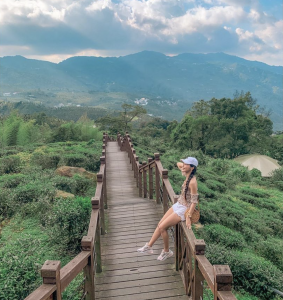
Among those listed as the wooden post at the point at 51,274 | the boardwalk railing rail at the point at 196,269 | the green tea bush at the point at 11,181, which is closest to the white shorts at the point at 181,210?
the boardwalk railing rail at the point at 196,269

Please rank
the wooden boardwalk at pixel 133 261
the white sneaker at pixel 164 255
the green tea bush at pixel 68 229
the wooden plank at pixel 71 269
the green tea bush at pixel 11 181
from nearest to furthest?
the wooden plank at pixel 71 269, the wooden boardwalk at pixel 133 261, the white sneaker at pixel 164 255, the green tea bush at pixel 68 229, the green tea bush at pixel 11 181

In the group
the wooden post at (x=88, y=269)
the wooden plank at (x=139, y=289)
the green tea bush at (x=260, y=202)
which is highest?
the wooden post at (x=88, y=269)

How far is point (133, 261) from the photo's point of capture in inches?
174

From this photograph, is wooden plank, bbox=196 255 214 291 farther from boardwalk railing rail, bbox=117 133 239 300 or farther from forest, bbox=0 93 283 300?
forest, bbox=0 93 283 300

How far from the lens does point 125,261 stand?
4.43 metres

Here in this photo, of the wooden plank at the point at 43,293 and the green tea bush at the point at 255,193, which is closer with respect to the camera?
the wooden plank at the point at 43,293

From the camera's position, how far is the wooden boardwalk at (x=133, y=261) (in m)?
3.72

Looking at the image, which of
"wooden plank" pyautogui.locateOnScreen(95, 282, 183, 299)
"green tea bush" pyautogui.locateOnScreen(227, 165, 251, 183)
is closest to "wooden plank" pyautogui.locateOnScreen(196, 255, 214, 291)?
"wooden plank" pyautogui.locateOnScreen(95, 282, 183, 299)

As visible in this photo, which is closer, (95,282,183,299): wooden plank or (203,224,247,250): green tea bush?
(95,282,183,299): wooden plank

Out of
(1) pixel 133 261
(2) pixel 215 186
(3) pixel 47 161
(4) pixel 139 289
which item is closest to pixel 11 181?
(3) pixel 47 161

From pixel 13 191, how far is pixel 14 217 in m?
0.95

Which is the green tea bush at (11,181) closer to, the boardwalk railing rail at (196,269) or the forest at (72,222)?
the forest at (72,222)

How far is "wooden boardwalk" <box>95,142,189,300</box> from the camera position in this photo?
3.72 m

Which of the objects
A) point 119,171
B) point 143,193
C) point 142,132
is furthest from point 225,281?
point 142,132
